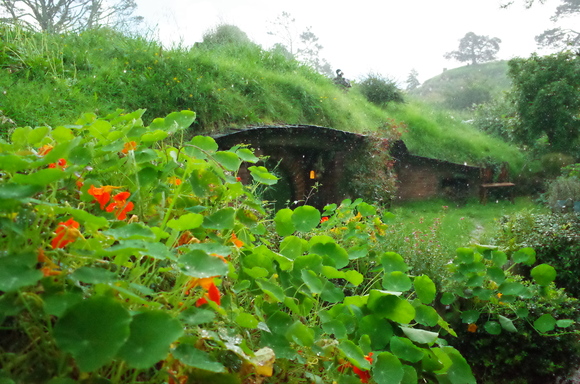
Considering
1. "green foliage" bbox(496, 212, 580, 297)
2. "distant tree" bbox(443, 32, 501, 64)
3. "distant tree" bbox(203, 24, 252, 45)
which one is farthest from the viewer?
"distant tree" bbox(443, 32, 501, 64)

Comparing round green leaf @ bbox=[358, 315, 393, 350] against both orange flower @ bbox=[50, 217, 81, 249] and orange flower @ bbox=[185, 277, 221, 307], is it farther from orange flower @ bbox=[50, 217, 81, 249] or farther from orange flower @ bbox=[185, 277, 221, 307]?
orange flower @ bbox=[50, 217, 81, 249]

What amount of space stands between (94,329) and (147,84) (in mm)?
4725

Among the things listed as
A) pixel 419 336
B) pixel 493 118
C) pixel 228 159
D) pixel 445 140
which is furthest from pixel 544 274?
pixel 493 118

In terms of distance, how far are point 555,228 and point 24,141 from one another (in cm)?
483

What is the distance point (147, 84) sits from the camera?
4582 millimetres

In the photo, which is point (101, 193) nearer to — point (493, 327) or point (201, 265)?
point (201, 265)

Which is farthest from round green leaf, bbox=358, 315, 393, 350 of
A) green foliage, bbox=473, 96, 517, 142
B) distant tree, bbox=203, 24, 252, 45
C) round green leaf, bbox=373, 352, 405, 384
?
green foliage, bbox=473, 96, 517, 142

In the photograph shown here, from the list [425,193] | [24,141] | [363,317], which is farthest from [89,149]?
[425,193]

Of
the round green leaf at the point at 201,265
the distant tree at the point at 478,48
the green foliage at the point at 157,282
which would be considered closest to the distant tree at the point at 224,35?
the green foliage at the point at 157,282

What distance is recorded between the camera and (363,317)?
3.25ft

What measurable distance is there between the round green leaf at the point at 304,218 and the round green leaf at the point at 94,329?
78cm

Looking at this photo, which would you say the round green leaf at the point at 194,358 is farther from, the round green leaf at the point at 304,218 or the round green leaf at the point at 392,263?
the round green leaf at the point at 392,263

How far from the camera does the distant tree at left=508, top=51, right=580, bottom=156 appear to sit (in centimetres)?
955

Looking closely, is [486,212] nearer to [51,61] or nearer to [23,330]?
[51,61]
